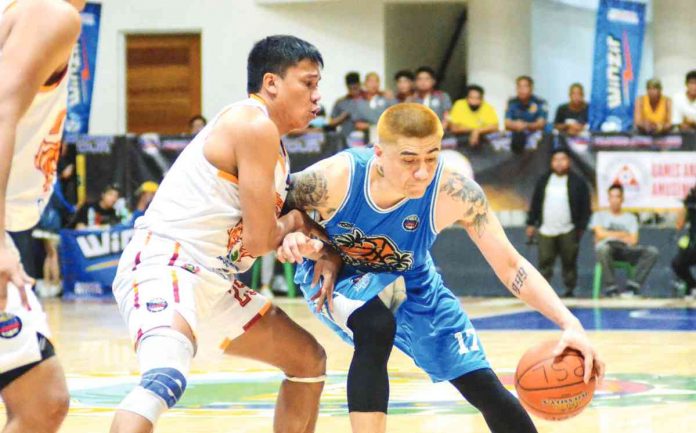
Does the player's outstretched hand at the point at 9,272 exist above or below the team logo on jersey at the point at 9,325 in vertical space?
above

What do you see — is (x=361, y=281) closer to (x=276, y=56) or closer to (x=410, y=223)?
(x=410, y=223)

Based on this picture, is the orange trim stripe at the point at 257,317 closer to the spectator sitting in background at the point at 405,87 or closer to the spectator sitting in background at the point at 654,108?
the spectator sitting in background at the point at 405,87

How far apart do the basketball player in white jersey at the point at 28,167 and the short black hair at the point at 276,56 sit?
3.37 feet

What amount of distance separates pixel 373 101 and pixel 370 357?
35.4 ft

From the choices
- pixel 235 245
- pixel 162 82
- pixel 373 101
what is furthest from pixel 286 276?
pixel 235 245

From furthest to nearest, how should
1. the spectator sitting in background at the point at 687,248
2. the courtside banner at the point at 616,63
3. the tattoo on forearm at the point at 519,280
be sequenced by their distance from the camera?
the courtside banner at the point at 616,63 → the spectator sitting in background at the point at 687,248 → the tattoo on forearm at the point at 519,280

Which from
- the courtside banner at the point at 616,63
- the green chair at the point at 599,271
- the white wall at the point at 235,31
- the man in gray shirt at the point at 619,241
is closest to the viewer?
the man in gray shirt at the point at 619,241

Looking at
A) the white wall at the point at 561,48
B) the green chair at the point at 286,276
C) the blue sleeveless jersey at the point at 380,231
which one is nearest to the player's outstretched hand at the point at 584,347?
the blue sleeveless jersey at the point at 380,231

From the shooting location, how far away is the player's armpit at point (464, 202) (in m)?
4.89

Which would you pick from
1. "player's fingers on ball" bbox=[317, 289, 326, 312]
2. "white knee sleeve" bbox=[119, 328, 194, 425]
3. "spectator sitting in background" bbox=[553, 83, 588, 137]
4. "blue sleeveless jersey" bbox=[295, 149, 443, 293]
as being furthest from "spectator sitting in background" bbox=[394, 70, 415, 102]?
"white knee sleeve" bbox=[119, 328, 194, 425]

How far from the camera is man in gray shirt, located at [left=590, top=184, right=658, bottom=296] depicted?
13.8 metres

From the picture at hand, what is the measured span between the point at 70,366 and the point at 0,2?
561cm

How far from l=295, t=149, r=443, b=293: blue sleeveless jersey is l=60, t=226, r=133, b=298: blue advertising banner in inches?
393

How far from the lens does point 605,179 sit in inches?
549
